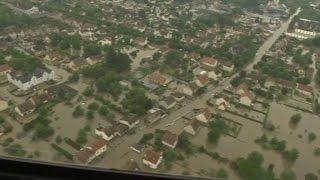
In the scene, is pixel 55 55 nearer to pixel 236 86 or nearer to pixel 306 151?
pixel 236 86

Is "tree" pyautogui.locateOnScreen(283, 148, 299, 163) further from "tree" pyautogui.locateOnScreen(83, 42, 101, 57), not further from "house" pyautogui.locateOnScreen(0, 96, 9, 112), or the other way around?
"tree" pyautogui.locateOnScreen(83, 42, 101, 57)

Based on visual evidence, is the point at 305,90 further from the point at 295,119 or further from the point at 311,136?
the point at 311,136

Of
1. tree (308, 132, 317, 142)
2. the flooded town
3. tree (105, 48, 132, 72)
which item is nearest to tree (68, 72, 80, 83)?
the flooded town

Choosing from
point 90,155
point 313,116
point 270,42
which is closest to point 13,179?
point 90,155

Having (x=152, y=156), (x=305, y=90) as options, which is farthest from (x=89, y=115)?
(x=305, y=90)

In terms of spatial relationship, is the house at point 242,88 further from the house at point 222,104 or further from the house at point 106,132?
the house at point 106,132

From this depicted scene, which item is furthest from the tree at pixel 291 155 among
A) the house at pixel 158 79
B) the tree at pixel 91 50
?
the tree at pixel 91 50
